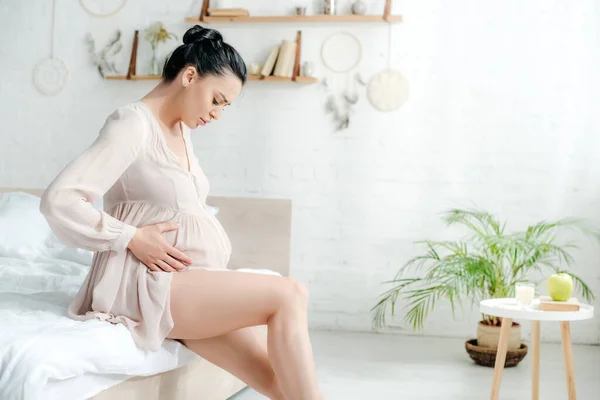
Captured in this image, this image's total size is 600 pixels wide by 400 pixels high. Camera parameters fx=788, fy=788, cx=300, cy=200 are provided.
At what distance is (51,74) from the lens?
446 cm

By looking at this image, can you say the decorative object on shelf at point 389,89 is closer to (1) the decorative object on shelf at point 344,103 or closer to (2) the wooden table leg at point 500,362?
(1) the decorative object on shelf at point 344,103

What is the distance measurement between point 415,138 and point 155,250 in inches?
98.5

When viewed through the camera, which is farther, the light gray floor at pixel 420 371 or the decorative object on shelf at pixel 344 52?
the decorative object on shelf at pixel 344 52

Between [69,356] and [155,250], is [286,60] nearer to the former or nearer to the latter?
[155,250]

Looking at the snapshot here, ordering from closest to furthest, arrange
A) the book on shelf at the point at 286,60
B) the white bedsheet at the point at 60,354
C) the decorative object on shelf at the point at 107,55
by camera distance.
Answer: the white bedsheet at the point at 60,354 < the book on shelf at the point at 286,60 < the decorative object on shelf at the point at 107,55

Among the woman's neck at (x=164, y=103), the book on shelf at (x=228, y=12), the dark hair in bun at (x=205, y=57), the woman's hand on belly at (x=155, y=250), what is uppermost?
the book on shelf at (x=228, y=12)

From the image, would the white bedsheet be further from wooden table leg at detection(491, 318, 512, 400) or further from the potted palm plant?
the potted palm plant

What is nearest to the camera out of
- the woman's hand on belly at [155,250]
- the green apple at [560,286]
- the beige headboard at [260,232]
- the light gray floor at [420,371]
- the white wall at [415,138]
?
the woman's hand on belly at [155,250]

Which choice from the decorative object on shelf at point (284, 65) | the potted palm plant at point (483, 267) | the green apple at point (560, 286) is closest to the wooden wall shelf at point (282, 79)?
the decorative object on shelf at point (284, 65)

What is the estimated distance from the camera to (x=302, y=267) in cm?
429

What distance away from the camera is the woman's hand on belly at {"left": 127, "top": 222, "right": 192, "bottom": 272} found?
6.23 ft

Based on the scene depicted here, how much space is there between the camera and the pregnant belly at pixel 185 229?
199cm

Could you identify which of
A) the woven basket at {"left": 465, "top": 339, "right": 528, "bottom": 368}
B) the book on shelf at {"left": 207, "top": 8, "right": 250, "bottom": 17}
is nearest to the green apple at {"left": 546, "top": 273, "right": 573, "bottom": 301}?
the woven basket at {"left": 465, "top": 339, "right": 528, "bottom": 368}

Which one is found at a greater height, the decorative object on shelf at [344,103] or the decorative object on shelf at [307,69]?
the decorative object on shelf at [307,69]
